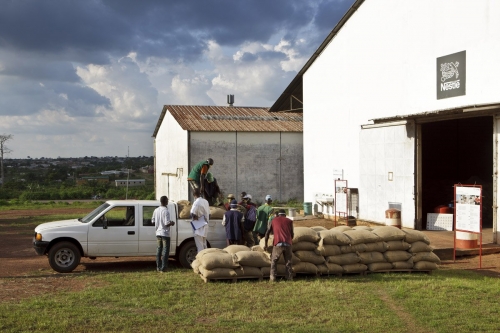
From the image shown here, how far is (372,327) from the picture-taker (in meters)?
9.05

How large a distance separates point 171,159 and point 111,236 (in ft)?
88.4

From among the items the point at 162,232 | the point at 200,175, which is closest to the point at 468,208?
the point at 200,175

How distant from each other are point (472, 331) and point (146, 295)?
19.1ft

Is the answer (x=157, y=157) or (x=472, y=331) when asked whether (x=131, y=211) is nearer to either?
(x=472, y=331)

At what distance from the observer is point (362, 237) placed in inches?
525

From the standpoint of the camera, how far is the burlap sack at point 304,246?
12.9m

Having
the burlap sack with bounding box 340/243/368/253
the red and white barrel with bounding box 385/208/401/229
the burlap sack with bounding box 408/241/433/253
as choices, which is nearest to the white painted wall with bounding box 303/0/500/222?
the red and white barrel with bounding box 385/208/401/229

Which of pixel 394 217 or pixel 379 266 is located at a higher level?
pixel 394 217

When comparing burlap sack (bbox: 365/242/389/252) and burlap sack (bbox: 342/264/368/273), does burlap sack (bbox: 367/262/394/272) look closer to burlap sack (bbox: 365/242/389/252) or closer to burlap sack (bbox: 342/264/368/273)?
burlap sack (bbox: 342/264/368/273)

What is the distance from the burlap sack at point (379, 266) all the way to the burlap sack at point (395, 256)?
119 mm

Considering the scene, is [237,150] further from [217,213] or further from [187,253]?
[187,253]

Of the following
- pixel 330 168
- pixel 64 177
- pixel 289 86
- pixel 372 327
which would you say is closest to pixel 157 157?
pixel 289 86

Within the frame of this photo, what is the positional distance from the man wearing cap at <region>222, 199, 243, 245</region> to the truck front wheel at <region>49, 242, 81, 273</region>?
12.1ft

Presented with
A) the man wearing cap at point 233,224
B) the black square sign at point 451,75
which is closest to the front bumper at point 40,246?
the man wearing cap at point 233,224
